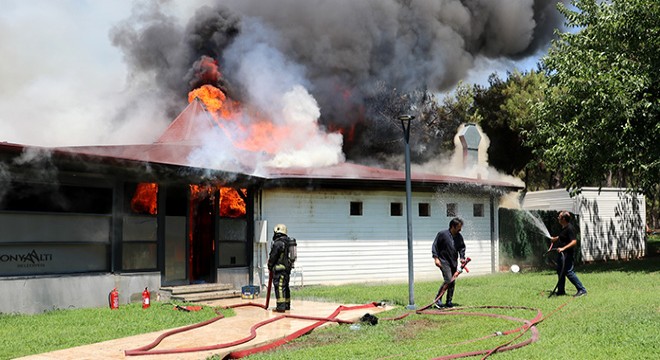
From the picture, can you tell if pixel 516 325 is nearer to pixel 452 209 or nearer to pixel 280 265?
pixel 280 265

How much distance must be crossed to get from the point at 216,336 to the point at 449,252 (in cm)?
485

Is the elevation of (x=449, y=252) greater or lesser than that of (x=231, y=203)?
lesser

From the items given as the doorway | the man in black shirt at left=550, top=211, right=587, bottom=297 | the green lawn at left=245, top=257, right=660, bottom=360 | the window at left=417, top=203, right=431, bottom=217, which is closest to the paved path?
the green lawn at left=245, top=257, right=660, bottom=360

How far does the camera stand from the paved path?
7688mm

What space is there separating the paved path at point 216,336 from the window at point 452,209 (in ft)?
30.1

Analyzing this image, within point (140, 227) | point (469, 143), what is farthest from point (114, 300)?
point (469, 143)

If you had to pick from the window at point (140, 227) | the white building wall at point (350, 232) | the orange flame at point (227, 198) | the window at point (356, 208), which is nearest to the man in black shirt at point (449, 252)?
the orange flame at point (227, 198)

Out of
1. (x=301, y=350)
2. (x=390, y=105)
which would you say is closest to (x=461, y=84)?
(x=390, y=105)

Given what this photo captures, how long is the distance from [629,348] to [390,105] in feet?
78.8

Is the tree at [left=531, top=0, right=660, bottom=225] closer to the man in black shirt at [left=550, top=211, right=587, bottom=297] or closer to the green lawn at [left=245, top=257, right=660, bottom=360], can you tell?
the green lawn at [left=245, top=257, right=660, bottom=360]

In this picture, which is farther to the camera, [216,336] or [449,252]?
[449,252]

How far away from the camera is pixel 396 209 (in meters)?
19.6

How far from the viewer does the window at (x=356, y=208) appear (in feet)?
62.3

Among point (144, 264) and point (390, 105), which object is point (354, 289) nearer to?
point (144, 264)
